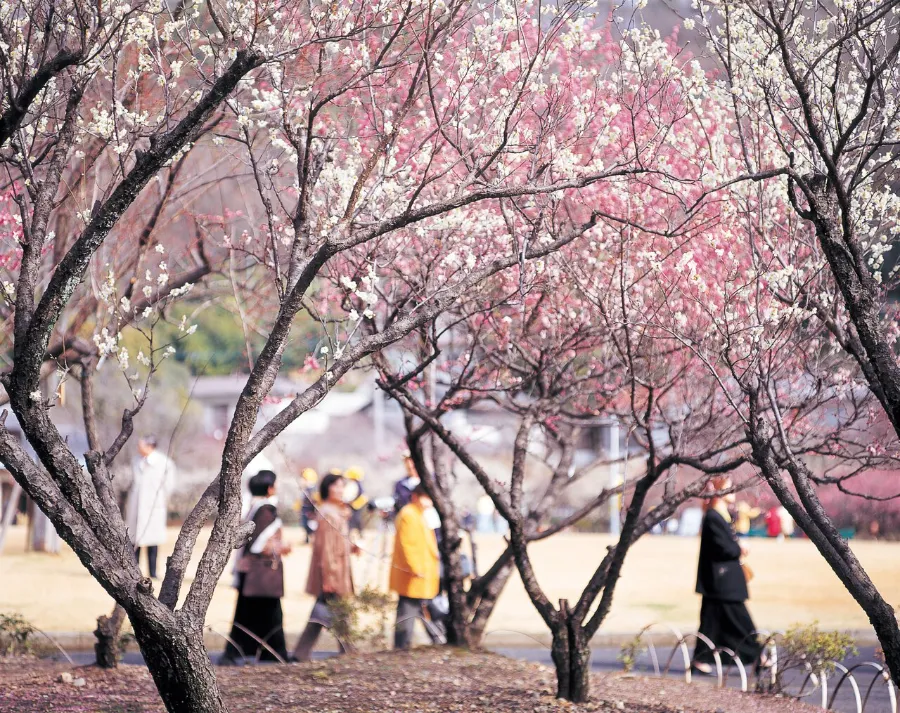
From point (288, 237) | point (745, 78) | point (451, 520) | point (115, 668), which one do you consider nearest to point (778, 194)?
point (745, 78)

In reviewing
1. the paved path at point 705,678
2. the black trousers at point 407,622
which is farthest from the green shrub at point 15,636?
the black trousers at point 407,622

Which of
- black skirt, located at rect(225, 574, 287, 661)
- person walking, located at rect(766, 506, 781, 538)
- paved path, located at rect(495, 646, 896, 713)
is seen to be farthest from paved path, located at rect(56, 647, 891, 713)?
person walking, located at rect(766, 506, 781, 538)

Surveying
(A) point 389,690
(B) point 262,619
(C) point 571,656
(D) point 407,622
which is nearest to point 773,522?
(D) point 407,622

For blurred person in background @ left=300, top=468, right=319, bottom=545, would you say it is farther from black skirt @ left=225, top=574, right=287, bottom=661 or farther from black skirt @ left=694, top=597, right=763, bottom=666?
black skirt @ left=694, top=597, right=763, bottom=666

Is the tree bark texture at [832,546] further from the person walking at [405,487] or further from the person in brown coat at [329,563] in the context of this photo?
the person walking at [405,487]

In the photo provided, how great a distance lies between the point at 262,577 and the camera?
9.13 metres

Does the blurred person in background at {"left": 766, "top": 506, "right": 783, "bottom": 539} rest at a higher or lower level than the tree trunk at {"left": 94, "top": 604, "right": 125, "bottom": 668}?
higher

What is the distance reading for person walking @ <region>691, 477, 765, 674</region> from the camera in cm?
956

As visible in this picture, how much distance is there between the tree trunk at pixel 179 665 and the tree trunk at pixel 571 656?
2.60 meters

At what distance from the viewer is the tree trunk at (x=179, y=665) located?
4527mm

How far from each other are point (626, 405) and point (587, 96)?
380cm

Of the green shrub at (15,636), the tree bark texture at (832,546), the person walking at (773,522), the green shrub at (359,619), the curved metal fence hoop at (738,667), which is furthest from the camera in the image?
the person walking at (773,522)

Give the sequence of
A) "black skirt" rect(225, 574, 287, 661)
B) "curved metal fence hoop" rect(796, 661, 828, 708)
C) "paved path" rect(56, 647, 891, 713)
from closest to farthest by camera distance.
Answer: "curved metal fence hoop" rect(796, 661, 828, 708), "paved path" rect(56, 647, 891, 713), "black skirt" rect(225, 574, 287, 661)

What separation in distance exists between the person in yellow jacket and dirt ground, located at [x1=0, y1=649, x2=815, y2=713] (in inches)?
35.3
